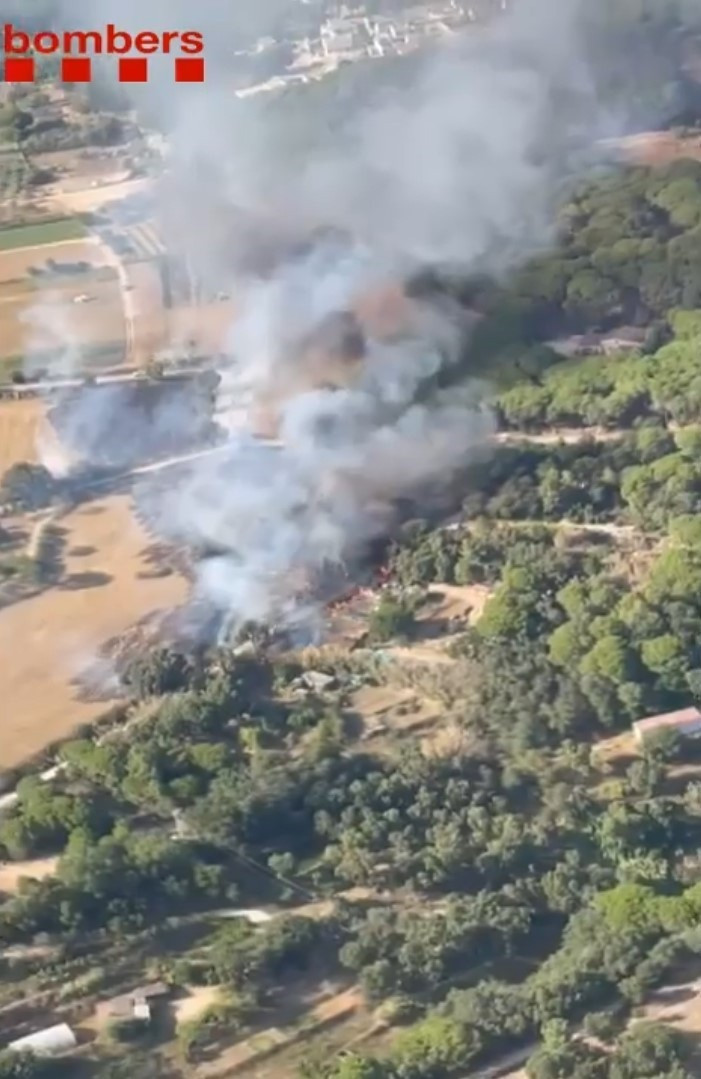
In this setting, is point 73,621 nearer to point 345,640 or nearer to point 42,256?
point 345,640

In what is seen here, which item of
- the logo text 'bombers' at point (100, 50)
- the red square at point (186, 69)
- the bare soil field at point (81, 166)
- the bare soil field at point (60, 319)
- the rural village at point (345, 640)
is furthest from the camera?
the bare soil field at point (81, 166)

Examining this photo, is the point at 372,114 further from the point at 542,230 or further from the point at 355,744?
the point at 355,744

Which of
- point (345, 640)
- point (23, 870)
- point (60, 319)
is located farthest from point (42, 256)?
point (23, 870)

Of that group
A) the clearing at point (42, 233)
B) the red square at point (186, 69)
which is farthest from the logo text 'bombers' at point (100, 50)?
the clearing at point (42, 233)

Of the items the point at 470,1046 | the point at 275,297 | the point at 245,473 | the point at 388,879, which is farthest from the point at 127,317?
the point at 470,1046

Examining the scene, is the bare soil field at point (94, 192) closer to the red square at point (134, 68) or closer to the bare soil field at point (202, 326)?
the red square at point (134, 68)

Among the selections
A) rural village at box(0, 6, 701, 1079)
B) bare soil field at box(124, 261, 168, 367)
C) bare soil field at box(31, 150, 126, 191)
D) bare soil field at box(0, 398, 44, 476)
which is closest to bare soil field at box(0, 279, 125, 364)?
rural village at box(0, 6, 701, 1079)

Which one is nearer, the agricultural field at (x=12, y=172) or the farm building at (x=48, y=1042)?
the farm building at (x=48, y=1042)

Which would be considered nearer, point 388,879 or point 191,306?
point 388,879
